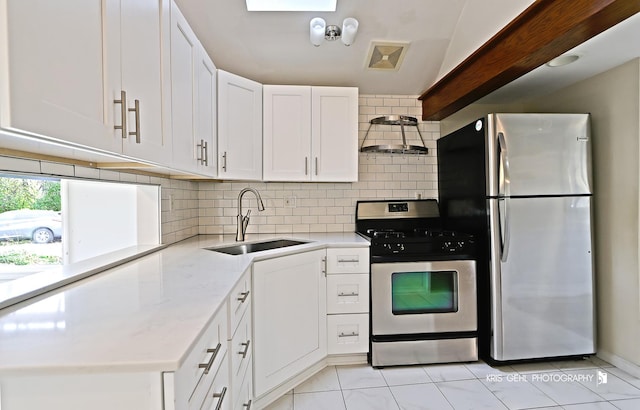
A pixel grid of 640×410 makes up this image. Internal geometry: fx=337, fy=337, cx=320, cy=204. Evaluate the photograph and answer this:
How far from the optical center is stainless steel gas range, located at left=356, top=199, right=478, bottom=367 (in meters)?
2.44

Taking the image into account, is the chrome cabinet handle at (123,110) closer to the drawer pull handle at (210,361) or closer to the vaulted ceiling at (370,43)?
the drawer pull handle at (210,361)

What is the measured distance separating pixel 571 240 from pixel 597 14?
4.91ft

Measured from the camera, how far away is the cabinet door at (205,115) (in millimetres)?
1999

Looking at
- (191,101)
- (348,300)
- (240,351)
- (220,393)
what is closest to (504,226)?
(348,300)

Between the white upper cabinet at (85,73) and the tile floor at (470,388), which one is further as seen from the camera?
the tile floor at (470,388)

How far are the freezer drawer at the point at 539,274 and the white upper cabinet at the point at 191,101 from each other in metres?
1.95

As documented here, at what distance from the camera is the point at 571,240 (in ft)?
7.65

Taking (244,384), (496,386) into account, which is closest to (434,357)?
(496,386)

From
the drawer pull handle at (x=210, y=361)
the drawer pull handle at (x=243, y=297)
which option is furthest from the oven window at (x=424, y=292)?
the drawer pull handle at (x=210, y=361)

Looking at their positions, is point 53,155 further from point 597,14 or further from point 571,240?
point 571,240

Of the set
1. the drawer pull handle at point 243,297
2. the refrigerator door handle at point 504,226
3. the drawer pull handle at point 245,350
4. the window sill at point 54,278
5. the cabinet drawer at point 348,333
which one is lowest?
the cabinet drawer at point 348,333

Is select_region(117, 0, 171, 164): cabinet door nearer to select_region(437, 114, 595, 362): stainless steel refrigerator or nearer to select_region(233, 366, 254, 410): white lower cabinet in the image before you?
select_region(233, 366, 254, 410): white lower cabinet

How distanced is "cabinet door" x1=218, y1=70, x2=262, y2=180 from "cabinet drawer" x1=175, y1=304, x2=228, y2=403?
57.3 inches

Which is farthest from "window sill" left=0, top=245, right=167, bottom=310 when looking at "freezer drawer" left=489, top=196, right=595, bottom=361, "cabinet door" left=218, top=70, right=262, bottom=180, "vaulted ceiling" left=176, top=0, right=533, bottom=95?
"freezer drawer" left=489, top=196, right=595, bottom=361
